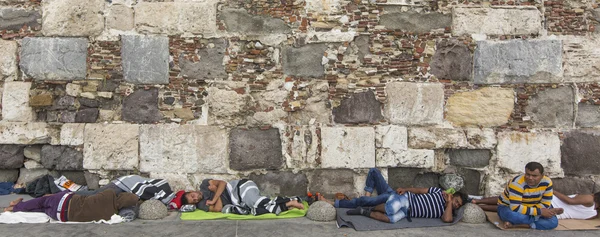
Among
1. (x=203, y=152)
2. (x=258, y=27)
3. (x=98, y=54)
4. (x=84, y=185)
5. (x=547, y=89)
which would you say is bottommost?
(x=84, y=185)

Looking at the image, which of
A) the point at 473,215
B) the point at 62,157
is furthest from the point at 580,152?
the point at 62,157

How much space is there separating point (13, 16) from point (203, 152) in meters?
2.60

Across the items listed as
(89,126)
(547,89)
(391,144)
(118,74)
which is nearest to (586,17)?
(547,89)

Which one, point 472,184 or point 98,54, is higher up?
point 98,54

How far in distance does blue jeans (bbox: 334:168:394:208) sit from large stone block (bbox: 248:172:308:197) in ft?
1.52

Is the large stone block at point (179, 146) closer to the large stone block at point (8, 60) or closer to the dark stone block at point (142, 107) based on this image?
the dark stone block at point (142, 107)

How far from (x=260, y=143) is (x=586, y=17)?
3.88m

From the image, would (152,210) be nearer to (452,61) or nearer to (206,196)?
(206,196)

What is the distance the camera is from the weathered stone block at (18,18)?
4.92 m

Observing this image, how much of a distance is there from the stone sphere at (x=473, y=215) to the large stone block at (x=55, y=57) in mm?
4304

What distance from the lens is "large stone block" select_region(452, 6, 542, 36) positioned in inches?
193

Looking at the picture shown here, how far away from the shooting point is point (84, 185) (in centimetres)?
501

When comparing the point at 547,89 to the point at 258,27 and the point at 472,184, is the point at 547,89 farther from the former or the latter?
the point at 258,27

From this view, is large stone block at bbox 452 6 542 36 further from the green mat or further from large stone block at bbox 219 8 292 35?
the green mat
